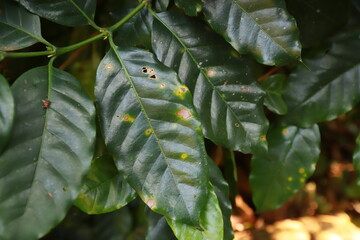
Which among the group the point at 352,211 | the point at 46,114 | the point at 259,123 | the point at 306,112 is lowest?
the point at 352,211

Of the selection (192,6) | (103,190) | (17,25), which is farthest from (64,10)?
(103,190)

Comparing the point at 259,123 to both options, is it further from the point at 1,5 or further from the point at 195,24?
the point at 1,5

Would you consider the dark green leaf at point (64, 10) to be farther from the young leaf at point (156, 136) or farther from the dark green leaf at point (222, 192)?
the dark green leaf at point (222, 192)

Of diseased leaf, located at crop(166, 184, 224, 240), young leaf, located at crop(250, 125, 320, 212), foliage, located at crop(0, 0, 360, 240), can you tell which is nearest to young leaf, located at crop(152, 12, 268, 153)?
foliage, located at crop(0, 0, 360, 240)

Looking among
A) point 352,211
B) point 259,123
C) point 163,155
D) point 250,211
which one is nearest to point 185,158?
point 163,155

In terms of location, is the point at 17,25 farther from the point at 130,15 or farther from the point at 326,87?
the point at 326,87

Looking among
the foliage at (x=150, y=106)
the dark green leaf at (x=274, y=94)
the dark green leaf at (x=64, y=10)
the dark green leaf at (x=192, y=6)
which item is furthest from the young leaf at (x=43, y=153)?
the dark green leaf at (x=274, y=94)
